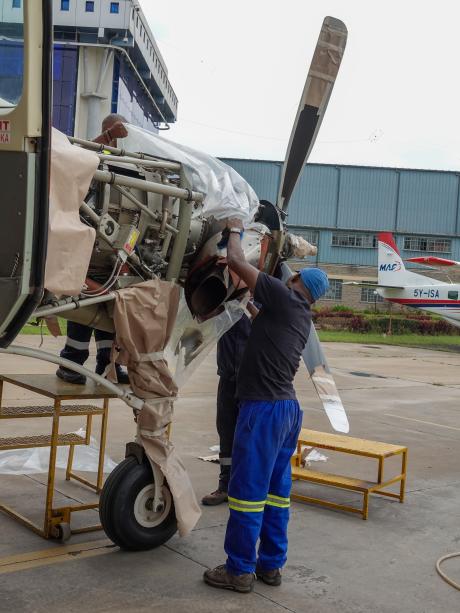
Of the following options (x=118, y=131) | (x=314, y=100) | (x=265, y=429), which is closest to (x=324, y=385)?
(x=265, y=429)

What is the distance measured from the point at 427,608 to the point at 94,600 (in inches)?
71.5

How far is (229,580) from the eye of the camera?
3805 millimetres

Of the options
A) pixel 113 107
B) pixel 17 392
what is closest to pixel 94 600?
pixel 17 392

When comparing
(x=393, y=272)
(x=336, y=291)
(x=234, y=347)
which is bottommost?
(x=234, y=347)

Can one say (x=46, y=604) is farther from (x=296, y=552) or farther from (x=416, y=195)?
(x=416, y=195)

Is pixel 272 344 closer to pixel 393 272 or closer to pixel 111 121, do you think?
pixel 111 121

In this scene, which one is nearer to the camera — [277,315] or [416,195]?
[277,315]

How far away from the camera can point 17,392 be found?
1002cm

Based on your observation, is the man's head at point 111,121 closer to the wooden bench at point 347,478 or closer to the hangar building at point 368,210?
the wooden bench at point 347,478

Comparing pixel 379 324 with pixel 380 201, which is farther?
pixel 380 201

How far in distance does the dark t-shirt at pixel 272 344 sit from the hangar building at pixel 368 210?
125 ft

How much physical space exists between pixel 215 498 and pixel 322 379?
1.42 m

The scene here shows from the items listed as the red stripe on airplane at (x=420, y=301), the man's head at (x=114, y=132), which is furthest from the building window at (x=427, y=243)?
the man's head at (x=114, y=132)

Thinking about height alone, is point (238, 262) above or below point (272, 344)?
above
